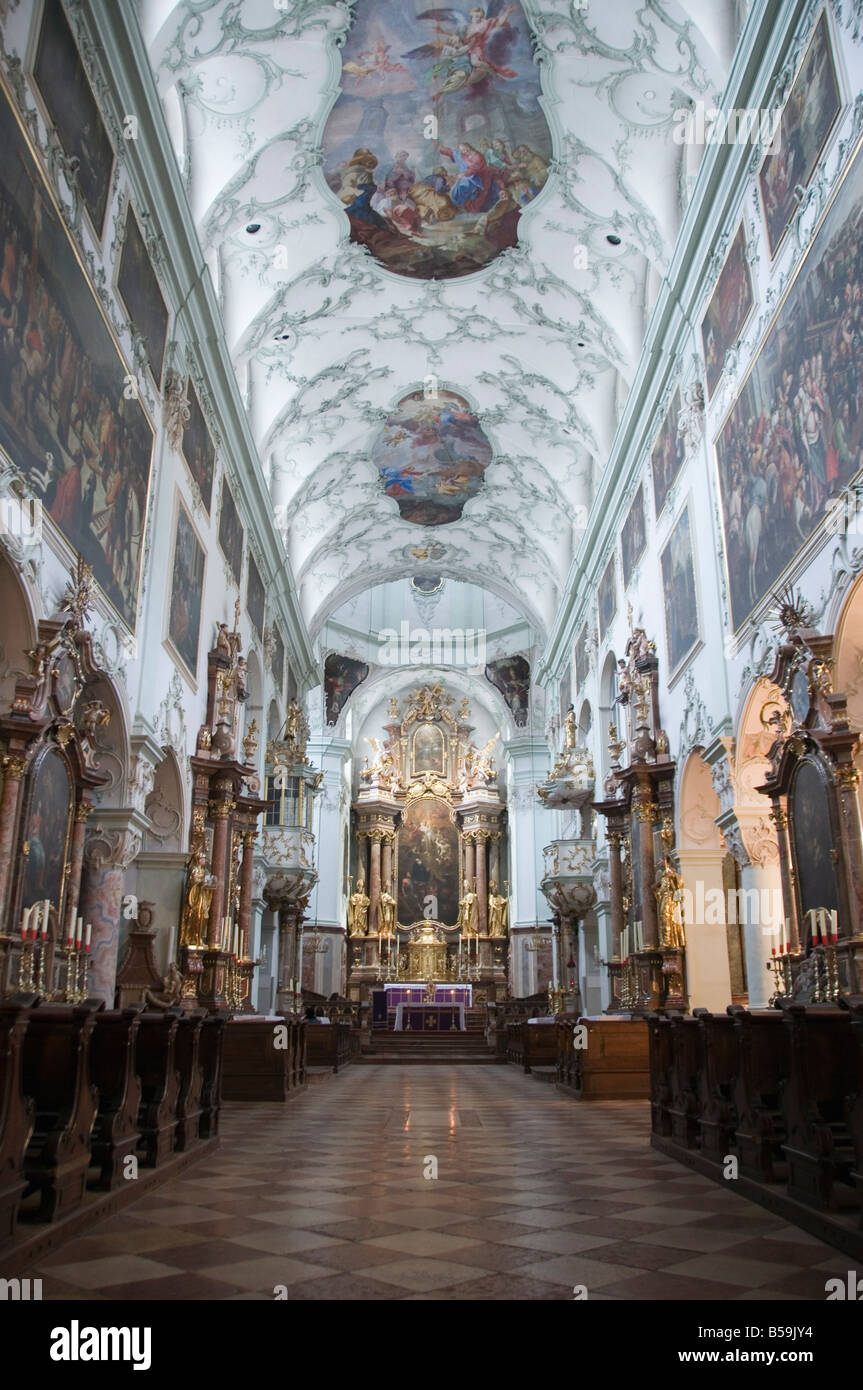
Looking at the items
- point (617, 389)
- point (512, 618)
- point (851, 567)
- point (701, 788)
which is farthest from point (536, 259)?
point (512, 618)

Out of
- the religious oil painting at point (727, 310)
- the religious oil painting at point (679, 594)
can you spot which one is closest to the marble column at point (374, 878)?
the religious oil painting at point (679, 594)

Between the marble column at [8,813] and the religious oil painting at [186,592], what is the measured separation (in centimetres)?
538

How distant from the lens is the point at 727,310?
12680 millimetres

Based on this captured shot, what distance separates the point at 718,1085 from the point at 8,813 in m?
5.70

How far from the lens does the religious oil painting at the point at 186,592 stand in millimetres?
14023

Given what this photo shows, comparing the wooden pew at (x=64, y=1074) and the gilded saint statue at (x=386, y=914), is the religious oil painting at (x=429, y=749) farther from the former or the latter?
the wooden pew at (x=64, y=1074)

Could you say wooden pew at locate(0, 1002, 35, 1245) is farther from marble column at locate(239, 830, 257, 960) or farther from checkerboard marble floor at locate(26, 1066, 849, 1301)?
marble column at locate(239, 830, 257, 960)

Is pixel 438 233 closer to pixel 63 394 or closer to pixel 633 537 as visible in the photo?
pixel 633 537

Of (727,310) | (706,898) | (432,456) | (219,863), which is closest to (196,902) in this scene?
(219,863)

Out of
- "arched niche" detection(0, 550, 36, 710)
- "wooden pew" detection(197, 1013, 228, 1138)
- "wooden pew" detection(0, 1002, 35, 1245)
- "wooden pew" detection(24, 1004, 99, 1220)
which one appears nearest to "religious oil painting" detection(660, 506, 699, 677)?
"wooden pew" detection(197, 1013, 228, 1138)

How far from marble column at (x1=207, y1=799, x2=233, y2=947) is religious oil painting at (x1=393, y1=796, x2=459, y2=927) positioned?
19572 mm

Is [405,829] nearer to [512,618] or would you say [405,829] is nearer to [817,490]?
[512,618]

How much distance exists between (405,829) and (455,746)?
3423 millimetres

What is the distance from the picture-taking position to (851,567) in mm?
8758
